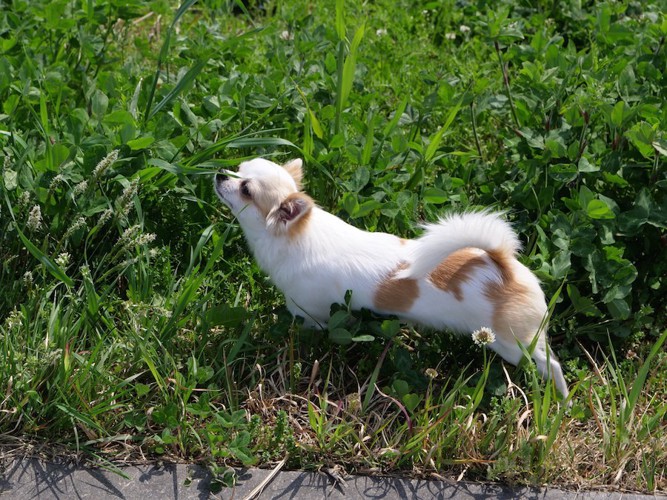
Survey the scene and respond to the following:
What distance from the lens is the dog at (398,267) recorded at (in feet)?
8.81

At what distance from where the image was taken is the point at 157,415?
2639mm

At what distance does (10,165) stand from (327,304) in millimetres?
1204

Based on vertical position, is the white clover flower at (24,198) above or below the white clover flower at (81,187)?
below

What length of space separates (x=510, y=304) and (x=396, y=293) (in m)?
0.36

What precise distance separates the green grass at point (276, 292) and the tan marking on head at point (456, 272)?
215 millimetres

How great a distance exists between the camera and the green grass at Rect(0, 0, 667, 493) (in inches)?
104

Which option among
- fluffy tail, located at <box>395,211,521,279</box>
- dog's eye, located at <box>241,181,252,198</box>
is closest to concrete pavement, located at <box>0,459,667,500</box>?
fluffy tail, located at <box>395,211,521,279</box>

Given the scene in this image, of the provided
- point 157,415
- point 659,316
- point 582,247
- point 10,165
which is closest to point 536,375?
point 582,247

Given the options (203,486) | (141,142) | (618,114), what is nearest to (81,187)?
(141,142)

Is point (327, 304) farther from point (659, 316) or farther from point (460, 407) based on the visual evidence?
point (659, 316)

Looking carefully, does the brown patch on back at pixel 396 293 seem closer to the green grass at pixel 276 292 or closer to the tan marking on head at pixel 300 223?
the green grass at pixel 276 292

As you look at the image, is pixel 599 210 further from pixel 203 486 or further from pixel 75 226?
pixel 75 226

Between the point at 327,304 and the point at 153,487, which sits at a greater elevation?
the point at 327,304

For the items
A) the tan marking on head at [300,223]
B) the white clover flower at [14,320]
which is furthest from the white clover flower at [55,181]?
the tan marking on head at [300,223]
